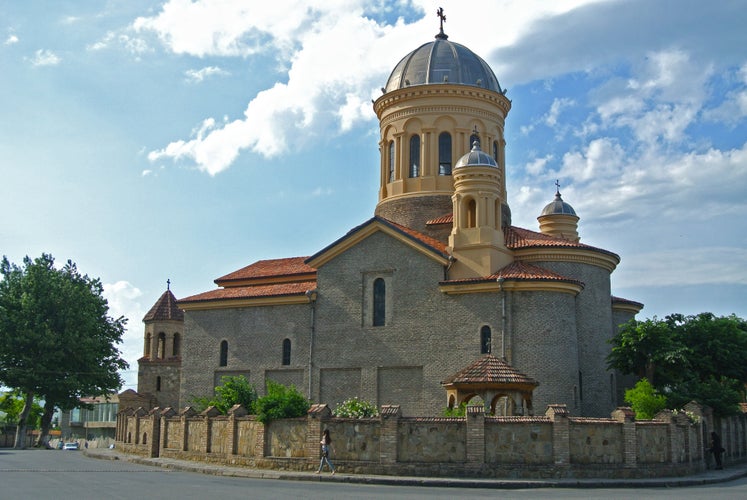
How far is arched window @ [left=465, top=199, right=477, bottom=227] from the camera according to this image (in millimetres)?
31781

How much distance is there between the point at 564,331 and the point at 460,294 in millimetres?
3991

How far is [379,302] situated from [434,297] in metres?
2.49

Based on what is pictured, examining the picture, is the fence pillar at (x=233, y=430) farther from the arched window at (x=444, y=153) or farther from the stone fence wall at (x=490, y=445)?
the arched window at (x=444, y=153)

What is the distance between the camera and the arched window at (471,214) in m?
31.8

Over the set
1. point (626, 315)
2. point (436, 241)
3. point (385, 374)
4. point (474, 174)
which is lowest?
point (385, 374)

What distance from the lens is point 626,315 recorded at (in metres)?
35.9

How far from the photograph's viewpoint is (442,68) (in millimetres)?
37000

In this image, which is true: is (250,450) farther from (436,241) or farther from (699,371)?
(699,371)

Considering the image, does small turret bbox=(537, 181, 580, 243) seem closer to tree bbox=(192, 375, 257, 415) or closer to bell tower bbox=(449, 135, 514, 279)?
bell tower bbox=(449, 135, 514, 279)

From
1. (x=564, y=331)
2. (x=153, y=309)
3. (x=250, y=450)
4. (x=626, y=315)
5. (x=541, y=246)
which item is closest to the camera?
(x=250, y=450)

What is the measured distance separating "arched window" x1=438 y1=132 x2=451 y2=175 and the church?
0.15 feet

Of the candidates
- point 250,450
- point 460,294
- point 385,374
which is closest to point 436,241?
point 460,294

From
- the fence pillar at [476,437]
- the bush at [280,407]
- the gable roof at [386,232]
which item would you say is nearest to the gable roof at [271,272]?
the gable roof at [386,232]

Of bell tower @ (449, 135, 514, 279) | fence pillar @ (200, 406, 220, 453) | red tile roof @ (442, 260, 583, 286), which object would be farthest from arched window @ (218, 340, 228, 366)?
bell tower @ (449, 135, 514, 279)
